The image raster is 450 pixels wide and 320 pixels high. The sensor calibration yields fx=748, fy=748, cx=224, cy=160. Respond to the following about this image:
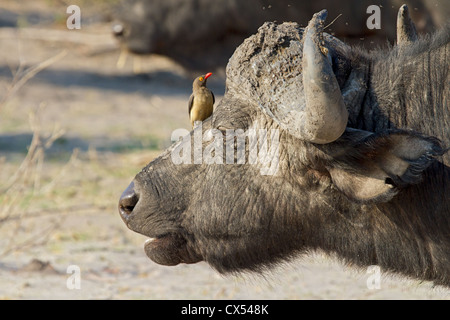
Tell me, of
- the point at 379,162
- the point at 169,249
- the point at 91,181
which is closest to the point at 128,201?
the point at 169,249

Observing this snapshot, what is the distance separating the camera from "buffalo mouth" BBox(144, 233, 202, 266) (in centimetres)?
429

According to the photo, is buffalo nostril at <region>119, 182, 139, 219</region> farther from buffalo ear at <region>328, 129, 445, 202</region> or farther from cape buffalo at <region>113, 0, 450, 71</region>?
cape buffalo at <region>113, 0, 450, 71</region>

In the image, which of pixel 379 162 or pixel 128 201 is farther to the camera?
pixel 128 201

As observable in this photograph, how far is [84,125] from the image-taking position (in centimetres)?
1288

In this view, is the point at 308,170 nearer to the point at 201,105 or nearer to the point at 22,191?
the point at 201,105

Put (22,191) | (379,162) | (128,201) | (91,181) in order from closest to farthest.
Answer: (379,162)
(128,201)
(22,191)
(91,181)

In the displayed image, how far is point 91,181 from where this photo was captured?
10000 millimetres

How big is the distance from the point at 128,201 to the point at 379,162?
1.50 metres

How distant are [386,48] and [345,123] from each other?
1.05 meters

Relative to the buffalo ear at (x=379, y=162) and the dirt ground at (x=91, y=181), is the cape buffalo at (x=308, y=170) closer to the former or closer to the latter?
the buffalo ear at (x=379, y=162)

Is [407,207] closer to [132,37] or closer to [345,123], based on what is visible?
[345,123]

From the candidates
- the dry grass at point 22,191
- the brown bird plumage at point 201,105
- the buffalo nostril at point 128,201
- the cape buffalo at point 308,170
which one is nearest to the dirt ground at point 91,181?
the dry grass at point 22,191

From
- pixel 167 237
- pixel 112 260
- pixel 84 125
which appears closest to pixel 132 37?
pixel 84 125

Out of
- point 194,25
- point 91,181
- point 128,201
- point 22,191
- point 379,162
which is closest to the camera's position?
point 379,162
